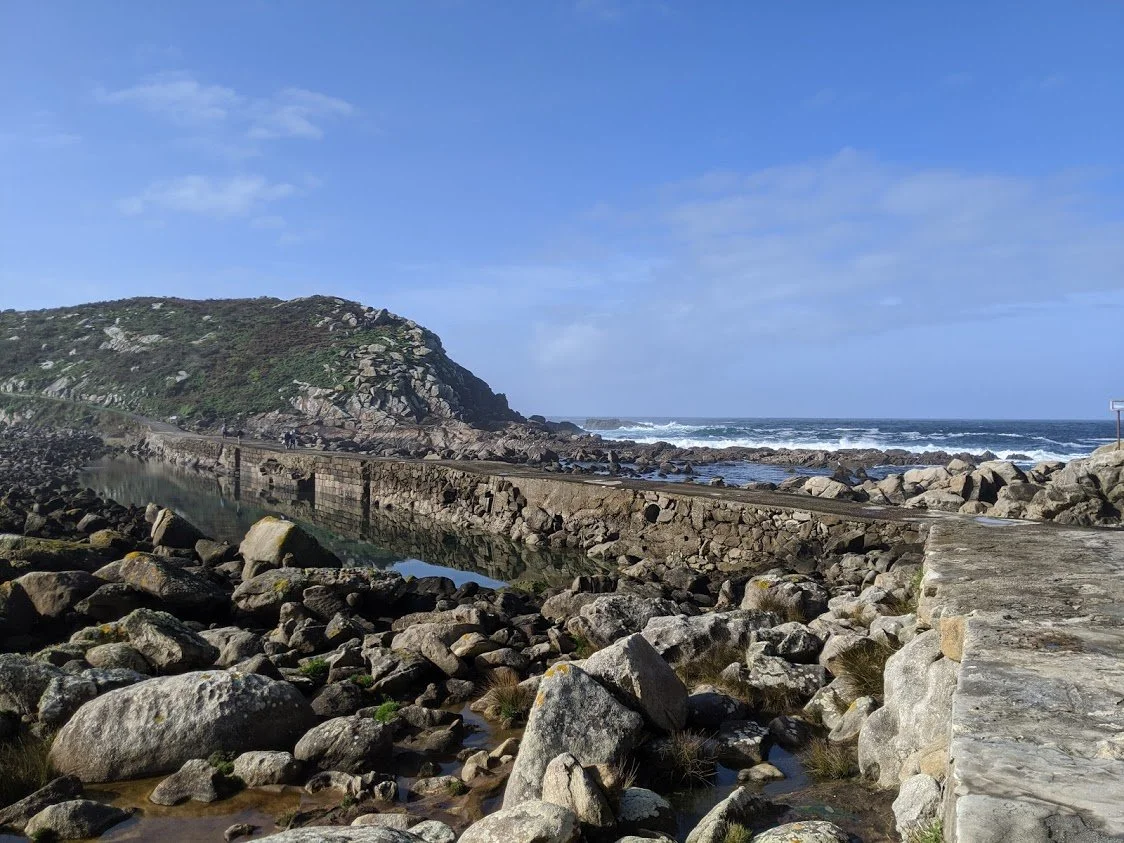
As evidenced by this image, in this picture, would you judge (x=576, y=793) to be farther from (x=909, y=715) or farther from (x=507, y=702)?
(x=507, y=702)

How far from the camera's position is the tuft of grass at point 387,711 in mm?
6453

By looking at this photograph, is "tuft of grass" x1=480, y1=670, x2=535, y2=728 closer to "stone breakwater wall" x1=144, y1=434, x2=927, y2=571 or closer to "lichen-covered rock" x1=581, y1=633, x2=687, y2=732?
"lichen-covered rock" x1=581, y1=633, x2=687, y2=732

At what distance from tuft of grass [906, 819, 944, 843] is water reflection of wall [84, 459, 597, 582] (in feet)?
39.7

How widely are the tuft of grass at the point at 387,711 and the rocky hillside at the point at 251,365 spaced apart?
4460 cm

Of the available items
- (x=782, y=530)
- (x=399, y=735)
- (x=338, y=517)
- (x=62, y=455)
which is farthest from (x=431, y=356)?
(x=399, y=735)

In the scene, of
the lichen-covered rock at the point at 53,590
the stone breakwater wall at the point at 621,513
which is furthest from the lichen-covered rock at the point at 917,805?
the stone breakwater wall at the point at 621,513

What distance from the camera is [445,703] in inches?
282

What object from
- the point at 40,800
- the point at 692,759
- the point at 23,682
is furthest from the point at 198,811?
the point at 692,759

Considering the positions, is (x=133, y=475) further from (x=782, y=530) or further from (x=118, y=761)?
(x=118, y=761)

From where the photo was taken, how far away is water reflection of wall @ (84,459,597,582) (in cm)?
1791

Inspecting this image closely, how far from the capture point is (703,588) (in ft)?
40.9

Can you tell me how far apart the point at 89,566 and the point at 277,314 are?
75.9m

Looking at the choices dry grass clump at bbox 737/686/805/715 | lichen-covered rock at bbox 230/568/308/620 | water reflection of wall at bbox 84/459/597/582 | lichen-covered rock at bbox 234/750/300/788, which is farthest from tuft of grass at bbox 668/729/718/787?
water reflection of wall at bbox 84/459/597/582

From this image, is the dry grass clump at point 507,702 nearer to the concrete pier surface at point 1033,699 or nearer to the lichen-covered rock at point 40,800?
the lichen-covered rock at point 40,800
